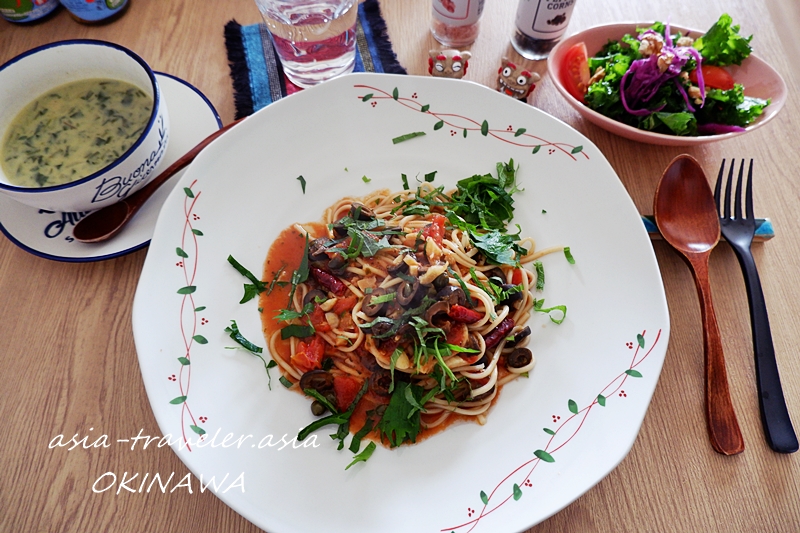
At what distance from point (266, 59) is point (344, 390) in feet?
8.27

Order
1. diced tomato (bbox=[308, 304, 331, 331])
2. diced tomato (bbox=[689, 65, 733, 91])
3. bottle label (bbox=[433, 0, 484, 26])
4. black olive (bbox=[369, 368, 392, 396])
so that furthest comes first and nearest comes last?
bottle label (bbox=[433, 0, 484, 26]) < diced tomato (bbox=[689, 65, 733, 91]) < diced tomato (bbox=[308, 304, 331, 331]) < black olive (bbox=[369, 368, 392, 396])

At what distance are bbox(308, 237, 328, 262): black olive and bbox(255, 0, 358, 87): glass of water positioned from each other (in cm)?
138

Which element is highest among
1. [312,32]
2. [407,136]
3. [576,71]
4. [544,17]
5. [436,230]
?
[544,17]

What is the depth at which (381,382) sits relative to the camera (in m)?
2.53

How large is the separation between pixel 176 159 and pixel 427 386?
2.05m

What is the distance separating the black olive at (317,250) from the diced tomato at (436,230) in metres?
0.57

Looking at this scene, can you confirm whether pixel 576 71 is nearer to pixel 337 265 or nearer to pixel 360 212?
pixel 360 212

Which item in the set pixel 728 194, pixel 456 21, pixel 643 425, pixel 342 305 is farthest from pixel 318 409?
pixel 456 21

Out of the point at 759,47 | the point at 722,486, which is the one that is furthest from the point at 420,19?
the point at 722,486

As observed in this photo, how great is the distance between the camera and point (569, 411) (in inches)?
91.0

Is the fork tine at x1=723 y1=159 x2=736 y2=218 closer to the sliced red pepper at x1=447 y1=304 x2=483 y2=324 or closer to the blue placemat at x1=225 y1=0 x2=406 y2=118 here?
the sliced red pepper at x1=447 y1=304 x2=483 y2=324

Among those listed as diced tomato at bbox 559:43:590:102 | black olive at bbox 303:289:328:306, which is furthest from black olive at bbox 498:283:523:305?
diced tomato at bbox 559:43:590:102

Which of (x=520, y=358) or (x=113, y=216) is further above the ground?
(x=113, y=216)

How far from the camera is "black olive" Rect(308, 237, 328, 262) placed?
2.77 metres
